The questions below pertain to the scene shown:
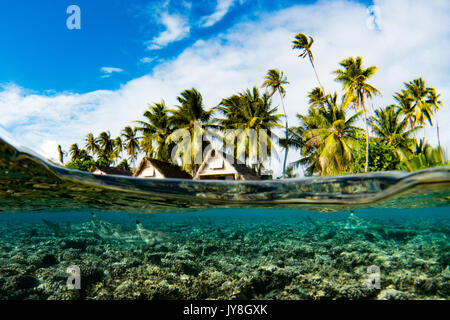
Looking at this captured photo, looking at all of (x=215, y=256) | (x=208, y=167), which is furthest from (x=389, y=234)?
(x=208, y=167)

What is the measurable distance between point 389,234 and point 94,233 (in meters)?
11.9

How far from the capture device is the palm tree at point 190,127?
76.7ft

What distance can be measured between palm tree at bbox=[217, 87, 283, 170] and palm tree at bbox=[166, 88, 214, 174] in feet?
6.86

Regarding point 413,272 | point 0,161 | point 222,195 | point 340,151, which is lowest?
point 413,272

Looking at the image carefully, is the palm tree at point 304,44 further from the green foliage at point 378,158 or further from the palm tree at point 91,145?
the palm tree at point 91,145

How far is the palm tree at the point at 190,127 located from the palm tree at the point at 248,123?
209cm

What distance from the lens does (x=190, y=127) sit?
25.0 meters

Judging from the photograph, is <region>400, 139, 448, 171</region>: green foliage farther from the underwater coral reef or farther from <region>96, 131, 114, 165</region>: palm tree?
<region>96, 131, 114, 165</region>: palm tree

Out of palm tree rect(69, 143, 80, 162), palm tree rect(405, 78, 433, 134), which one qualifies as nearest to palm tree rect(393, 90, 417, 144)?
palm tree rect(405, 78, 433, 134)

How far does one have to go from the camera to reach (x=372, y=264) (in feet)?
22.5

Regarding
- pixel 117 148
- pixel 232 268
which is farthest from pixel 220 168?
pixel 117 148

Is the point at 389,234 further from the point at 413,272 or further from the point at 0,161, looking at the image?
the point at 0,161

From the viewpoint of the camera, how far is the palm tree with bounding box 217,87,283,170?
76.9 ft

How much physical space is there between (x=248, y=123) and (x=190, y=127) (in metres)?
5.91
